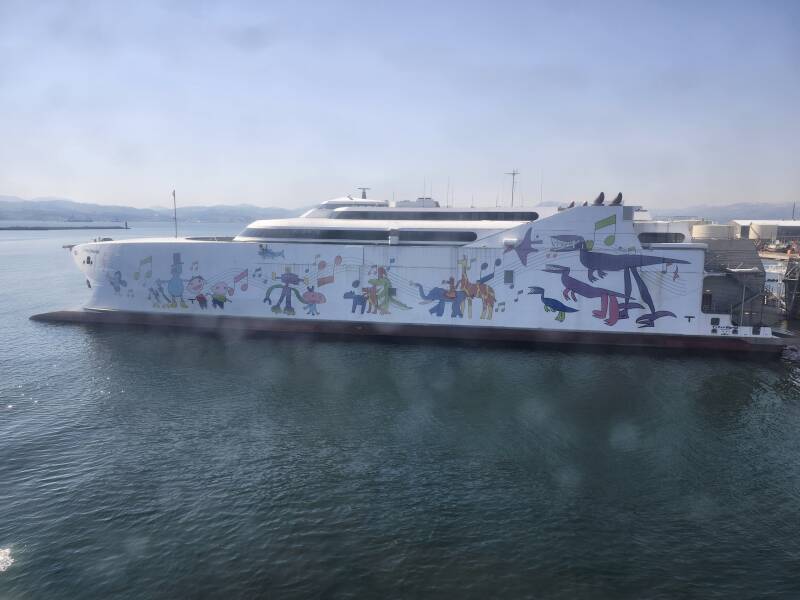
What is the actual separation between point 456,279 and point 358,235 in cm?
683

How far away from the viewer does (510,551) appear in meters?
11.4

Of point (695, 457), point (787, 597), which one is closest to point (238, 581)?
point (787, 597)

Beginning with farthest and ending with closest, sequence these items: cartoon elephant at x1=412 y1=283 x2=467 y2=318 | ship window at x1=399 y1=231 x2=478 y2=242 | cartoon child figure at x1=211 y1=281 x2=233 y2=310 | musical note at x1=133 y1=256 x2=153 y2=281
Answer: musical note at x1=133 y1=256 x2=153 y2=281 < cartoon child figure at x1=211 y1=281 x2=233 y2=310 < ship window at x1=399 y1=231 x2=478 y2=242 < cartoon elephant at x1=412 y1=283 x2=467 y2=318

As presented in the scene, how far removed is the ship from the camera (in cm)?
2822

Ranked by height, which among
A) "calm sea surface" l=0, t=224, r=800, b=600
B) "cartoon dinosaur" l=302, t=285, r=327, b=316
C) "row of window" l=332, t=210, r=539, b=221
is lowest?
"calm sea surface" l=0, t=224, r=800, b=600

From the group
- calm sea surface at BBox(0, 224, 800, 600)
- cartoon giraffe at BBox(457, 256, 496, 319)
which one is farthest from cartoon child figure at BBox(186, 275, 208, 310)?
cartoon giraffe at BBox(457, 256, 496, 319)

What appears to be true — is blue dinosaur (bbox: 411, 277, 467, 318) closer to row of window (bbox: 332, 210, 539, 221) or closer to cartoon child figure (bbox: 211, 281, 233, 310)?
row of window (bbox: 332, 210, 539, 221)

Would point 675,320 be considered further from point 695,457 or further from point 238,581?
point 238,581

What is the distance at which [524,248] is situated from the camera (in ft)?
95.5

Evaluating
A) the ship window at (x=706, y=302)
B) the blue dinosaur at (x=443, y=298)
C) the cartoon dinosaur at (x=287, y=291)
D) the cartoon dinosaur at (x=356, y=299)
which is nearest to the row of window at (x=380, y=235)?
the cartoon dinosaur at (x=287, y=291)

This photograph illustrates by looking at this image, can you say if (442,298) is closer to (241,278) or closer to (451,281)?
(451,281)

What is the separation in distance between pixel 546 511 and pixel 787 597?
4.91 meters

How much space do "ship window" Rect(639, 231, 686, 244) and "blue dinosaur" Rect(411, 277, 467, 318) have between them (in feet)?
35.5

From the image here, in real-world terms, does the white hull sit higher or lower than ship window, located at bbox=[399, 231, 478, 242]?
lower
